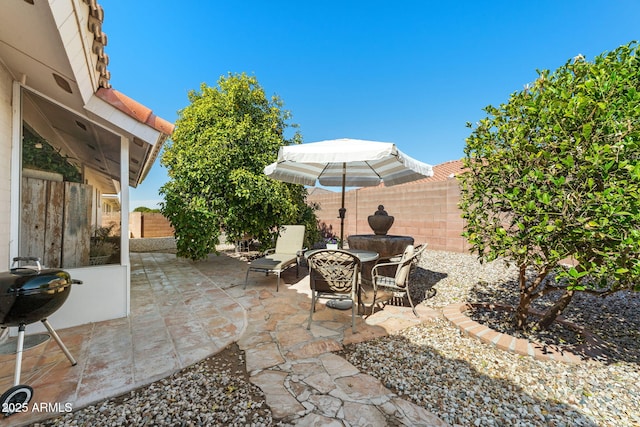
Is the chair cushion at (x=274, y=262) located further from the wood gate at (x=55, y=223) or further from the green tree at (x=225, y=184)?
the wood gate at (x=55, y=223)

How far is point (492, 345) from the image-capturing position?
2.78 m

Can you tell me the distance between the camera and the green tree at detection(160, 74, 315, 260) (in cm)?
638

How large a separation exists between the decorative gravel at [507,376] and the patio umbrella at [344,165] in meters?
2.44

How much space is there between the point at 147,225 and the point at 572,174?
56.6 feet

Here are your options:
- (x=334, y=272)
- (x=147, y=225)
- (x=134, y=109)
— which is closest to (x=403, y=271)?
(x=334, y=272)

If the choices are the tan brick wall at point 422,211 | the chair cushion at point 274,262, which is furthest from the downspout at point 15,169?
the tan brick wall at point 422,211

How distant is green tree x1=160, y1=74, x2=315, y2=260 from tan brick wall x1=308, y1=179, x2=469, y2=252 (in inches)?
153

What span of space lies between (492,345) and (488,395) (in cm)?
89

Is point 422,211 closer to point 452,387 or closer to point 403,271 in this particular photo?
point 403,271

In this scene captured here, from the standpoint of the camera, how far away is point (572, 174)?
229 centimetres

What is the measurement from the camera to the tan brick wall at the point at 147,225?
14602mm

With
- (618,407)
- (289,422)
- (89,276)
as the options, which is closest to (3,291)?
(89,276)

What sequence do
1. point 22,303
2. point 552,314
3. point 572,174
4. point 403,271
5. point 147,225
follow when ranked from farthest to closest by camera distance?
1. point 147,225
2. point 403,271
3. point 552,314
4. point 572,174
5. point 22,303

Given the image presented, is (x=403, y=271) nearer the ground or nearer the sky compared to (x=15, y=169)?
nearer the ground
